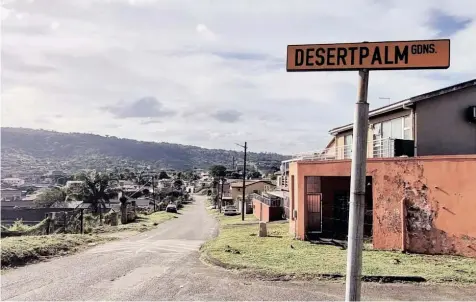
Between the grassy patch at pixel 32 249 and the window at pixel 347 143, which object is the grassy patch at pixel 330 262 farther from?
the window at pixel 347 143

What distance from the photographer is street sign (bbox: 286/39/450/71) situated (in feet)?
10.7

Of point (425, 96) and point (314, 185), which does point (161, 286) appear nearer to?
point (425, 96)

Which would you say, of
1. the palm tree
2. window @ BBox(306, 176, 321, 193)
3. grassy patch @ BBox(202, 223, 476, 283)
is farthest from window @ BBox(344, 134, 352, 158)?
the palm tree

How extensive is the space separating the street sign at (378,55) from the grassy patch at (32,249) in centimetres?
1273

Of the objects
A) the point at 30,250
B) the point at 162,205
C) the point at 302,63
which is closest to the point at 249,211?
the point at 162,205

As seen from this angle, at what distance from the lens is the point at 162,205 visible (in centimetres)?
7812

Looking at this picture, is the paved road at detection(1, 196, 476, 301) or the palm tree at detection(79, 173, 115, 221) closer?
the paved road at detection(1, 196, 476, 301)

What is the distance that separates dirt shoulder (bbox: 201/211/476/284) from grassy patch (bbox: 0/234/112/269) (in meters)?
5.52

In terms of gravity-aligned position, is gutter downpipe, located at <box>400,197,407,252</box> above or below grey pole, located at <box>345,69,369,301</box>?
below

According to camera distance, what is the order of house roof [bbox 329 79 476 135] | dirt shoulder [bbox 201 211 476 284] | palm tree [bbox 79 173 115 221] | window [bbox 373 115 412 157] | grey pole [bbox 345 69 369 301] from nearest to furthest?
grey pole [bbox 345 69 369 301] < dirt shoulder [bbox 201 211 476 284] < house roof [bbox 329 79 476 135] < window [bbox 373 115 412 157] < palm tree [bbox 79 173 115 221]

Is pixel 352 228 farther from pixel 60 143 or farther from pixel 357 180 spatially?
pixel 60 143

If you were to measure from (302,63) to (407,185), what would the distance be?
1320 centimetres

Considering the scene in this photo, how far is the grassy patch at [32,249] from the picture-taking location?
529 inches

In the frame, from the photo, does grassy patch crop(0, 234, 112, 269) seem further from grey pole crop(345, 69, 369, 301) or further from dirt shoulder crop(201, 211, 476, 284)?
grey pole crop(345, 69, 369, 301)
